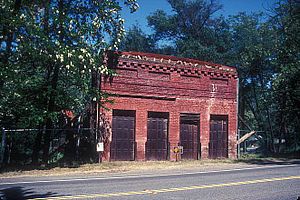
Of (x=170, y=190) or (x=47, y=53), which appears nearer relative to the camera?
(x=170, y=190)

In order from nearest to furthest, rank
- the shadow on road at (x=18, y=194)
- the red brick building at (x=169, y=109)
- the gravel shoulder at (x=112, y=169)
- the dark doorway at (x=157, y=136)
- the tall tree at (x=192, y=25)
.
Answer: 1. the shadow on road at (x=18, y=194)
2. the gravel shoulder at (x=112, y=169)
3. the red brick building at (x=169, y=109)
4. the dark doorway at (x=157, y=136)
5. the tall tree at (x=192, y=25)

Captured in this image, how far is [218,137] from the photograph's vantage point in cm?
2075

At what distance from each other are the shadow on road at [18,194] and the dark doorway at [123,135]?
8.82m

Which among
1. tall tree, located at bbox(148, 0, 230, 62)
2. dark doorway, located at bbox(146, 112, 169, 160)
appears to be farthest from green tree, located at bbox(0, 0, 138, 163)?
tall tree, located at bbox(148, 0, 230, 62)

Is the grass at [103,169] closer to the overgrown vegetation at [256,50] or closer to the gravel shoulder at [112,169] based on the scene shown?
the gravel shoulder at [112,169]

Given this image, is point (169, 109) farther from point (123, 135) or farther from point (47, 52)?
point (47, 52)

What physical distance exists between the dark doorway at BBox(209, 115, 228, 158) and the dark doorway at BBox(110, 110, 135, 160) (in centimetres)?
544

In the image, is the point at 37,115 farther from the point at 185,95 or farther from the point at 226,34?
the point at 226,34

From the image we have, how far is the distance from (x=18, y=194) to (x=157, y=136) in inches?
447

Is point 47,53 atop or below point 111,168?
atop

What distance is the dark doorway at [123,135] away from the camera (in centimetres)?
1775

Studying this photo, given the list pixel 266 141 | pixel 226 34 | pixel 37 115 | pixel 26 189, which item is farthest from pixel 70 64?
pixel 226 34

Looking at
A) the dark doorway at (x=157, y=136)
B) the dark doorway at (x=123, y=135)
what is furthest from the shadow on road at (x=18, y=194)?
the dark doorway at (x=157, y=136)

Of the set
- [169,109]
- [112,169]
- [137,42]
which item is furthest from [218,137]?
[137,42]
